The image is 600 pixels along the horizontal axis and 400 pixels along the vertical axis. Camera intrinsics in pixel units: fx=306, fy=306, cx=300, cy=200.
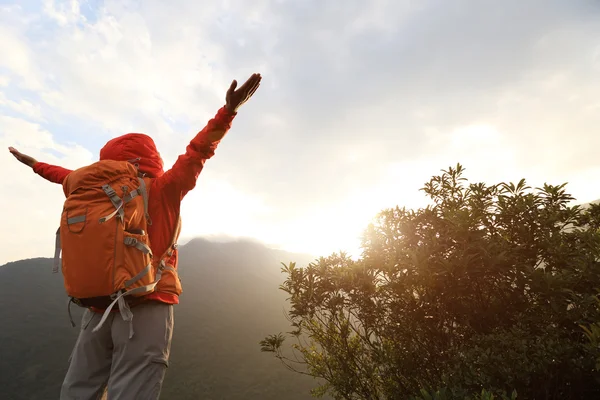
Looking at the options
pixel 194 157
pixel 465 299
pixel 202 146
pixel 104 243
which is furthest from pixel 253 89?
pixel 465 299

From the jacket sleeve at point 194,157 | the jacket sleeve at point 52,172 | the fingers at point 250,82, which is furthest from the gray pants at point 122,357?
the fingers at point 250,82

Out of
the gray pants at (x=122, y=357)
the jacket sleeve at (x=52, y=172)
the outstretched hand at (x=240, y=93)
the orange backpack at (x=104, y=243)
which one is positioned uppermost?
the outstretched hand at (x=240, y=93)

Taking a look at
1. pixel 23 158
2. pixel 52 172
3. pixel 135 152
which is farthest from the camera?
pixel 23 158

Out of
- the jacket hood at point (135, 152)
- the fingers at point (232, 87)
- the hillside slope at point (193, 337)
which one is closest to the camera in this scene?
the fingers at point (232, 87)

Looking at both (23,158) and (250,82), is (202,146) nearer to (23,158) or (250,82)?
(250,82)

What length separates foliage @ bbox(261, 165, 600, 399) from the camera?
9.43ft

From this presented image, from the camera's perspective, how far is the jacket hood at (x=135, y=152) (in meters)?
2.67

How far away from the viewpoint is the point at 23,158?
3.26m

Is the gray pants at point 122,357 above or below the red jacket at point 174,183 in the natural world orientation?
below

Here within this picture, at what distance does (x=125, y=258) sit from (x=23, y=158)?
227 cm

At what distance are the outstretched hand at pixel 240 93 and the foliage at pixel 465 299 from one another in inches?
109

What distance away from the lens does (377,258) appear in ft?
15.6

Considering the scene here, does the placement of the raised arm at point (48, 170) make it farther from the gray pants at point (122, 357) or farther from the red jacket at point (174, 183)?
the gray pants at point (122, 357)

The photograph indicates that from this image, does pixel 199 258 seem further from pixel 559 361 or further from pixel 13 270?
pixel 559 361
